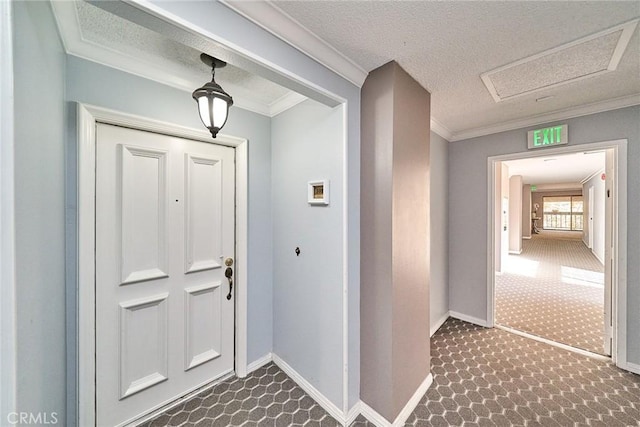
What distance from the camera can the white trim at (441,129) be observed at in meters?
2.64

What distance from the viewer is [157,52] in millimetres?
1430

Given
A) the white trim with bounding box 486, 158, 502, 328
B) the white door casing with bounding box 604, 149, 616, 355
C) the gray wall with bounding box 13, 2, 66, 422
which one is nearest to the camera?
the gray wall with bounding box 13, 2, 66, 422

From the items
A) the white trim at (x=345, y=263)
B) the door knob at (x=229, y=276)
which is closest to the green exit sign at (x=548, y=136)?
the white trim at (x=345, y=263)

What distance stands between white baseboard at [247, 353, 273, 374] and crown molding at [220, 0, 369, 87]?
7.82 ft

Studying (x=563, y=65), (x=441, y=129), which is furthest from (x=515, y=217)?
(x=563, y=65)

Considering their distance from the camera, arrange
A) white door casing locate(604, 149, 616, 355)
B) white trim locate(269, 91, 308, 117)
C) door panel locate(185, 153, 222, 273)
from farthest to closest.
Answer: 1. white door casing locate(604, 149, 616, 355)
2. white trim locate(269, 91, 308, 117)
3. door panel locate(185, 153, 222, 273)

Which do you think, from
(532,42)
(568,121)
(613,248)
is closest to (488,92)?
(532,42)

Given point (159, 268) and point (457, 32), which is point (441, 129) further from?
point (159, 268)

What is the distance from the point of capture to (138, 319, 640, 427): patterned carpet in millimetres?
1587

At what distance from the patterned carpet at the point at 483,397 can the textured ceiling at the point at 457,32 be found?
237 cm

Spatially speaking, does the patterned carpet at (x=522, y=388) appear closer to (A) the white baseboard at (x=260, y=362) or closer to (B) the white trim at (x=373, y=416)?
(B) the white trim at (x=373, y=416)

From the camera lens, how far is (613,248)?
2143mm

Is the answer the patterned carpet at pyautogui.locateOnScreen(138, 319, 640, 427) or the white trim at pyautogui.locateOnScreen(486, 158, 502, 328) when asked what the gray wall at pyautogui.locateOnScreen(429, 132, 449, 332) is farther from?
the patterned carpet at pyautogui.locateOnScreen(138, 319, 640, 427)

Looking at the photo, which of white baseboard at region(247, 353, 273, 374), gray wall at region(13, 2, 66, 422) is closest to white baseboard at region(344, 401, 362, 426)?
white baseboard at region(247, 353, 273, 374)
